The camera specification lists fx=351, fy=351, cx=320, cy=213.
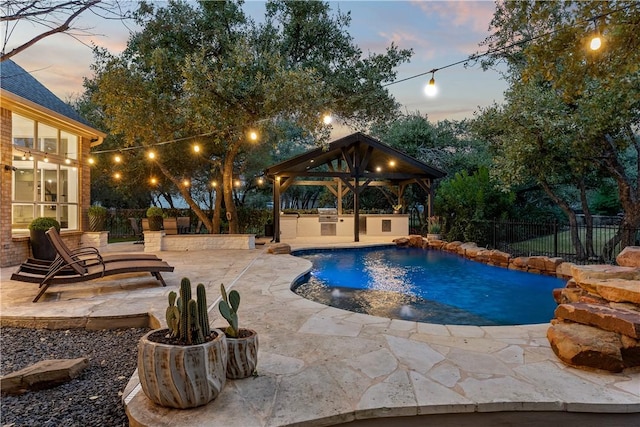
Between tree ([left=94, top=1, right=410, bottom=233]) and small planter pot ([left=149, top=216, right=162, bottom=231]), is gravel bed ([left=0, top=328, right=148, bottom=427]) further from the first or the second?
small planter pot ([left=149, top=216, right=162, bottom=231])

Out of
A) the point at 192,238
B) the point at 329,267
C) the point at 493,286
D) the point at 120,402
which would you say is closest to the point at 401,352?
the point at 120,402

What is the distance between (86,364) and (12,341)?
1.37 metres

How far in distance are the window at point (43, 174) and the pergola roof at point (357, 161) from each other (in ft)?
20.5

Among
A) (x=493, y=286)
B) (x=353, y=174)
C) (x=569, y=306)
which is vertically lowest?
(x=493, y=286)

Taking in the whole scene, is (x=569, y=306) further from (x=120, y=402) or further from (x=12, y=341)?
(x=12, y=341)

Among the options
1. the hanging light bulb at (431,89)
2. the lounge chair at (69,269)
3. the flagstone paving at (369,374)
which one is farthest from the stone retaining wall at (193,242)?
the hanging light bulb at (431,89)

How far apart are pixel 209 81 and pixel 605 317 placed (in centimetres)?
906

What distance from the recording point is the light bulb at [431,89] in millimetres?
6339

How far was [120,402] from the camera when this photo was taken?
2.60m

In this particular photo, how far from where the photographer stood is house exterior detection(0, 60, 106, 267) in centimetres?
751

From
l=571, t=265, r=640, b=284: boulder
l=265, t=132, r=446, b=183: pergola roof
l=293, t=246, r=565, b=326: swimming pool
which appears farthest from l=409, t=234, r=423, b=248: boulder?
l=571, t=265, r=640, b=284: boulder

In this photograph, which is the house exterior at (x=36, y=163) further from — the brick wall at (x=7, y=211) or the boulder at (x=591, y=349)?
the boulder at (x=591, y=349)

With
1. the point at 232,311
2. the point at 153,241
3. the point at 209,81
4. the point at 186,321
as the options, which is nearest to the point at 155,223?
the point at 153,241

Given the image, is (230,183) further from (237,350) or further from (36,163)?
(237,350)
